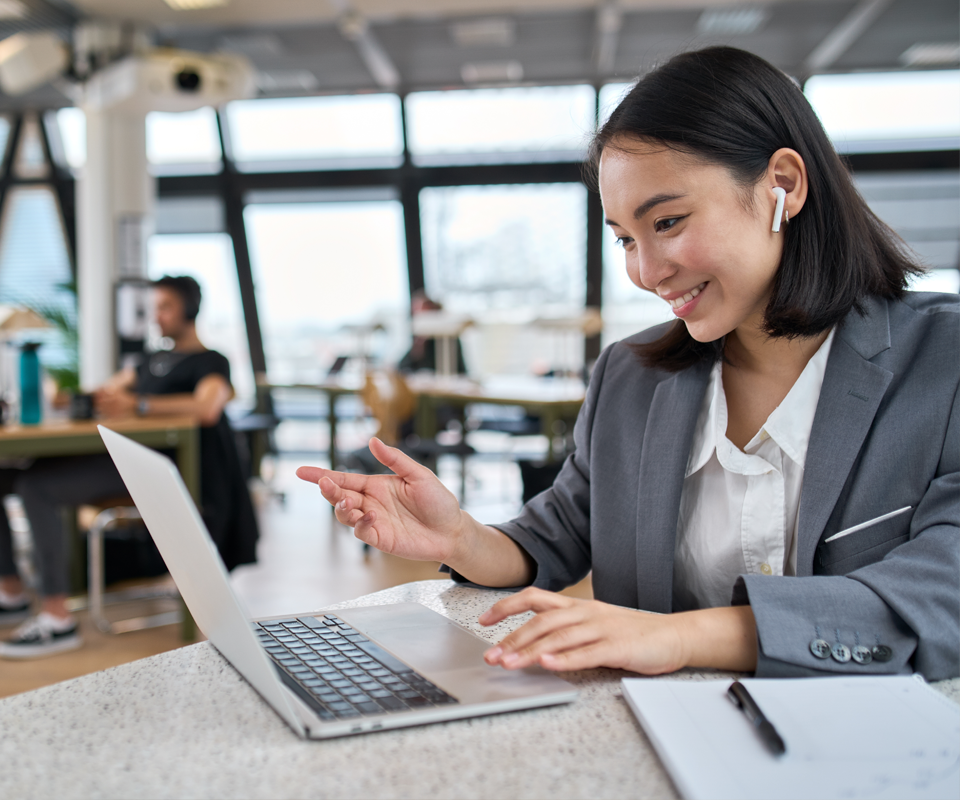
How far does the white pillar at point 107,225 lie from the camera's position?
5.70 meters

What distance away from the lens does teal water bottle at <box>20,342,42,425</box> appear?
9.96 ft

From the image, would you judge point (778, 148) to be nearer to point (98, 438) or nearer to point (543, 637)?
point (543, 637)

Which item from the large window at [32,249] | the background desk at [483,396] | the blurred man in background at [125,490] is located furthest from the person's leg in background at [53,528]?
the large window at [32,249]

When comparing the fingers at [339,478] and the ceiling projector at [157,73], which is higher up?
the ceiling projector at [157,73]

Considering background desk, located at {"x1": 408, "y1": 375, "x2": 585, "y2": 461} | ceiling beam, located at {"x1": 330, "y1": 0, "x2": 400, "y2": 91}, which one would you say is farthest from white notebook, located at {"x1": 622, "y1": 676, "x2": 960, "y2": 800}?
ceiling beam, located at {"x1": 330, "y1": 0, "x2": 400, "y2": 91}

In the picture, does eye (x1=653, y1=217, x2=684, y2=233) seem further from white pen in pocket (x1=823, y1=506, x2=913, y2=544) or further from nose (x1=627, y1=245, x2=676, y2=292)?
white pen in pocket (x1=823, y1=506, x2=913, y2=544)

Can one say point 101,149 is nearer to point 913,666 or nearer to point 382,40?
point 382,40

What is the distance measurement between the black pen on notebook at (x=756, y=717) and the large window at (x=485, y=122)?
6546mm

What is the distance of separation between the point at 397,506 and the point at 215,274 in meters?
6.81

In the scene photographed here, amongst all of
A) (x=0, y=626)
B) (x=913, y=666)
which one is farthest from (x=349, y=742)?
(x=0, y=626)

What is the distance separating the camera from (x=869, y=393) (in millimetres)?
933

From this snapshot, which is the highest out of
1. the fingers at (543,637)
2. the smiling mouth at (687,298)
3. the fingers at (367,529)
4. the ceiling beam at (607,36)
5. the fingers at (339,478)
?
the ceiling beam at (607,36)

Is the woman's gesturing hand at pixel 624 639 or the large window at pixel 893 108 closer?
the woman's gesturing hand at pixel 624 639

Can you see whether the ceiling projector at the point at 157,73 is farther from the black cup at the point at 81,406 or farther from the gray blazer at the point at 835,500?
the gray blazer at the point at 835,500
